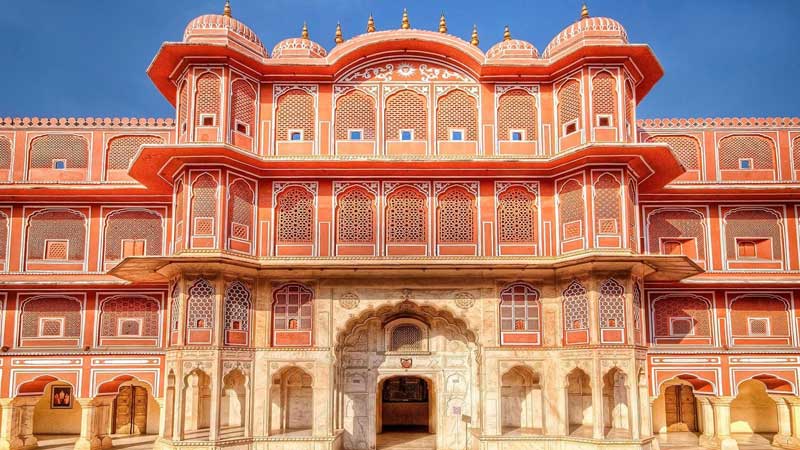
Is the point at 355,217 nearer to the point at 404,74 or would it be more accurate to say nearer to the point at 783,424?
the point at 404,74

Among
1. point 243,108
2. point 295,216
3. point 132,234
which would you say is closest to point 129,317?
point 132,234

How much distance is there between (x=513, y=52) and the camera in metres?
20.7

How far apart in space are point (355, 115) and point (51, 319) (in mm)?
10674

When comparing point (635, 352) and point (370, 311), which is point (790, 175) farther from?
point (370, 311)


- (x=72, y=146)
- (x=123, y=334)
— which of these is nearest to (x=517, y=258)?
(x=123, y=334)

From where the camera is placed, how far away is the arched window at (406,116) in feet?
66.4

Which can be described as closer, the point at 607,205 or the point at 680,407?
the point at 607,205

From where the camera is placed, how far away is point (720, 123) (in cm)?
2250

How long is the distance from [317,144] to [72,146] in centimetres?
794

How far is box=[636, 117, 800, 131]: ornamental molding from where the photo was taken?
22.4 meters

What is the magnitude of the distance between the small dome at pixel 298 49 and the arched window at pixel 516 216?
6826 millimetres

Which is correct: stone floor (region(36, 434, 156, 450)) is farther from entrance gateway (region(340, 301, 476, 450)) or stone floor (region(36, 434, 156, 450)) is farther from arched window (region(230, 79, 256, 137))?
arched window (region(230, 79, 256, 137))

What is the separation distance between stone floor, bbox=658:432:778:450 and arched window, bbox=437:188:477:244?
8.40 m

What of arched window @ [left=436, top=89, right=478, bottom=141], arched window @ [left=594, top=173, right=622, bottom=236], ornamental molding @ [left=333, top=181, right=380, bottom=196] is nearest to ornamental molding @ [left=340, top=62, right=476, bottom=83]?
arched window @ [left=436, top=89, right=478, bottom=141]
